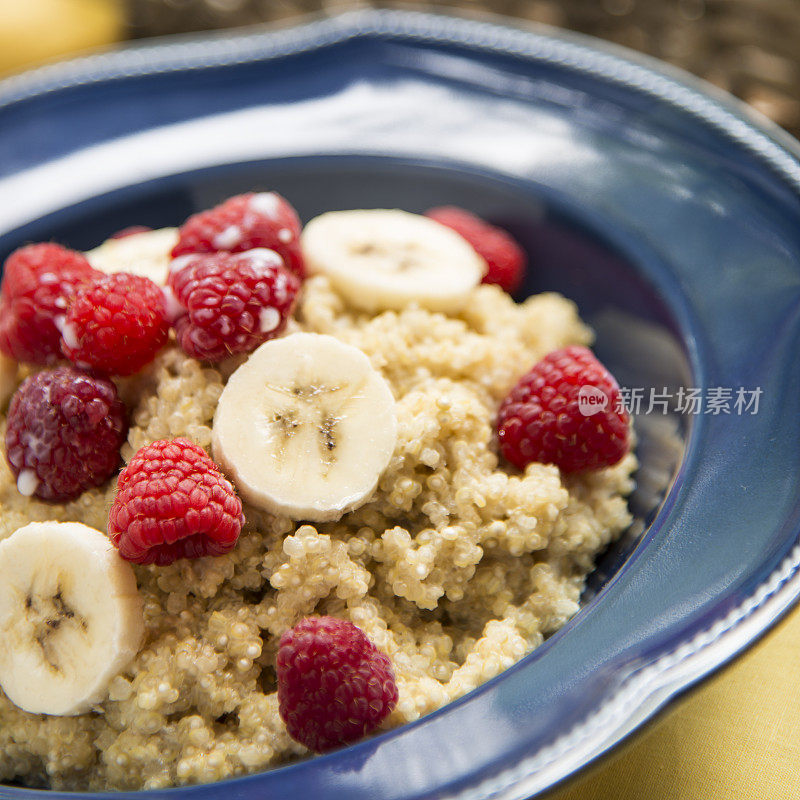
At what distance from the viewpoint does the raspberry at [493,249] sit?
6.39ft

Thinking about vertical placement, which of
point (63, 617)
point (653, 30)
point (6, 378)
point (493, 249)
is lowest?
point (63, 617)

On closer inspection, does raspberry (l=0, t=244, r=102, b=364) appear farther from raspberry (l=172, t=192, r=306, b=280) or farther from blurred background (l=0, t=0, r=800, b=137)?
blurred background (l=0, t=0, r=800, b=137)

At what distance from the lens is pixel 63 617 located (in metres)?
1.34

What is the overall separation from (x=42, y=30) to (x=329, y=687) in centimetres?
239

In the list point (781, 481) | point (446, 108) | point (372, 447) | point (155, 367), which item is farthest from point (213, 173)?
point (781, 481)

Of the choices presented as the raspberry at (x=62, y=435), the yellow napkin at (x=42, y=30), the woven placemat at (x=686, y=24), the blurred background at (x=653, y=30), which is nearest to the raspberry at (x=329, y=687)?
the raspberry at (x=62, y=435)

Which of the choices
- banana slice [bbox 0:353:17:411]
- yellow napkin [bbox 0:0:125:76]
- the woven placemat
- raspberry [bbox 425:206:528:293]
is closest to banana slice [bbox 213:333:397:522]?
banana slice [bbox 0:353:17:411]

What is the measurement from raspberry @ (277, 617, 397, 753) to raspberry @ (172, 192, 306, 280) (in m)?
0.75

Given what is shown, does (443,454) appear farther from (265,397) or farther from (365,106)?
(365,106)

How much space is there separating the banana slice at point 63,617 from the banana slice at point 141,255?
549 millimetres

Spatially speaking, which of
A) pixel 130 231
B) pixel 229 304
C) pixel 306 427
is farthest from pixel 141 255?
pixel 306 427

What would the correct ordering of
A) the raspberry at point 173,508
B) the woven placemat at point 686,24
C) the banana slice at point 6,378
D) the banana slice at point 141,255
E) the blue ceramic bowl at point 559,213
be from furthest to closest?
1. the woven placemat at point 686,24
2. the banana slice at point 141,255
3. the banana slice at point 6,378
4. the raspberry at point 173,508
5. the blue ceramic bowl at point 559,213

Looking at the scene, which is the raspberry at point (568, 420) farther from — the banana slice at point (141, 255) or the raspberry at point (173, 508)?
the banana slice at point (141, 255)

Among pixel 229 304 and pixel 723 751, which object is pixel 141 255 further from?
pixel 723 751
